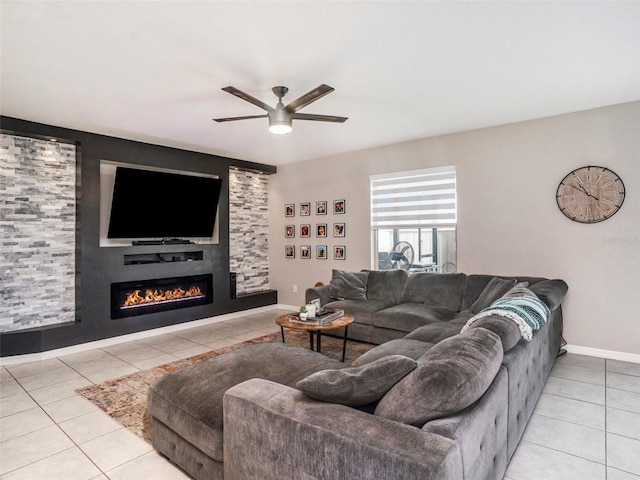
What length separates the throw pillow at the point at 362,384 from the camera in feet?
4.86

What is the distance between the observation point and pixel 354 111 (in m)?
3.93

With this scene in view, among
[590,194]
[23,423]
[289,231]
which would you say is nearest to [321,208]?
[289,231]

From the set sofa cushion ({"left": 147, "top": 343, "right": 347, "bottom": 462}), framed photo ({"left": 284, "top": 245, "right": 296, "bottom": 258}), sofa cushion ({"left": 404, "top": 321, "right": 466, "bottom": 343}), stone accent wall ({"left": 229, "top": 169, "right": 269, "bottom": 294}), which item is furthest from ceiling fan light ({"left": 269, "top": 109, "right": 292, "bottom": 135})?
framed photo ({"left": 284, "top": 245, "right": 296, "bottom": 258})

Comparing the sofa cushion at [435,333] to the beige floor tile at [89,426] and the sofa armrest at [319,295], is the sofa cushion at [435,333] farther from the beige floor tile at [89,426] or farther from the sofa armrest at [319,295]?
the beige floor tile at [89,426]

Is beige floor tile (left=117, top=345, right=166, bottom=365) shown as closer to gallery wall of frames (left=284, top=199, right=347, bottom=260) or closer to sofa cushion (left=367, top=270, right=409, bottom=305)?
sofa cushion (left=367, top=270, right=409, bottom=305)

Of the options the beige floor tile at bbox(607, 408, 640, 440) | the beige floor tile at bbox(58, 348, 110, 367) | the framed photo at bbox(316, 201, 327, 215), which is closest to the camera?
the beige floor tile at bbox(607, 408, 640, 440)

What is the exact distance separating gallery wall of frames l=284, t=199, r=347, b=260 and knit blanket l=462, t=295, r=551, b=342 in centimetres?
361

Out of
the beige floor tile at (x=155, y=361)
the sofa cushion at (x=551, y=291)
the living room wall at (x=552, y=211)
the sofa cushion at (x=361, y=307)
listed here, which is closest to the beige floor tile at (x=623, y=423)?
the sofa cushion at (x=551, y=291)

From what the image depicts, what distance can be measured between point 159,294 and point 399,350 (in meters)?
3.83

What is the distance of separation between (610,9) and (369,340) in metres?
3.59

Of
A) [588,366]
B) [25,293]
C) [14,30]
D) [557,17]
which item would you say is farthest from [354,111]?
[25,293]

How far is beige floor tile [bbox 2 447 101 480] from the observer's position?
2.06 m

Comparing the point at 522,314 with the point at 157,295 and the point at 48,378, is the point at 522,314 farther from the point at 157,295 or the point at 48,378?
the point at 157,295

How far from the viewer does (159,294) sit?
5223 mm
